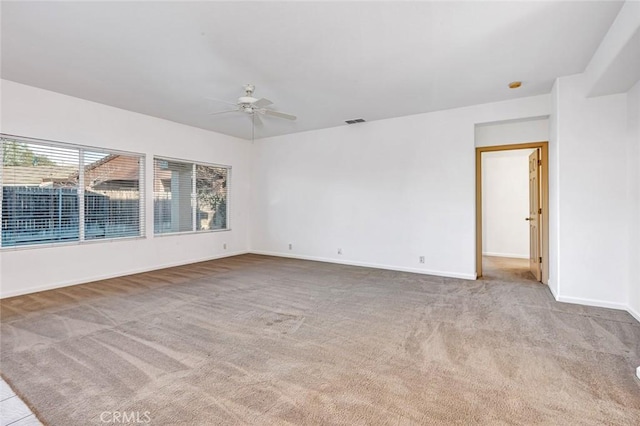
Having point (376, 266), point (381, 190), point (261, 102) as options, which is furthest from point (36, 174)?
Answer: point (376, 266)

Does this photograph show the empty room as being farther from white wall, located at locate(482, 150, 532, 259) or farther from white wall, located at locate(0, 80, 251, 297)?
white wall, located at locate(482, 150, 532, 259)

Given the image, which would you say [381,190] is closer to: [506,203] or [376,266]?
[376,266]

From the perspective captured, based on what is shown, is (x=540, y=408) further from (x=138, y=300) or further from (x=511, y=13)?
(x=138, y=300)

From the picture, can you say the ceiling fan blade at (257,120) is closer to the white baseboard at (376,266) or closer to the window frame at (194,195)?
the window frame at (194,195)

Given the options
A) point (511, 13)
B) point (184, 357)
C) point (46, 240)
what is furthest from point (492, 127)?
point (46, 240)

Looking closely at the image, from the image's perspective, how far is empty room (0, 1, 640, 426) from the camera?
2.02 metres

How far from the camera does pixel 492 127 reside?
494 cm

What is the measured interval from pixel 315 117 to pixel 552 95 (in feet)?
11.6

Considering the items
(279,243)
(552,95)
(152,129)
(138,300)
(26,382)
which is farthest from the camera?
(279,243)

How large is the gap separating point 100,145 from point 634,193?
7.06 metres

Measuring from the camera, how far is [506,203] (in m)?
7.09

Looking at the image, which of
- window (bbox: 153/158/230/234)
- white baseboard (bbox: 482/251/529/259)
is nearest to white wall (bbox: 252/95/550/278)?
window (bbox: 153/158/230/234)

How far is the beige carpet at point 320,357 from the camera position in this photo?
1776 millimetres

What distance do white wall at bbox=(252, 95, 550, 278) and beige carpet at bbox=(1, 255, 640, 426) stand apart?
1.27m
